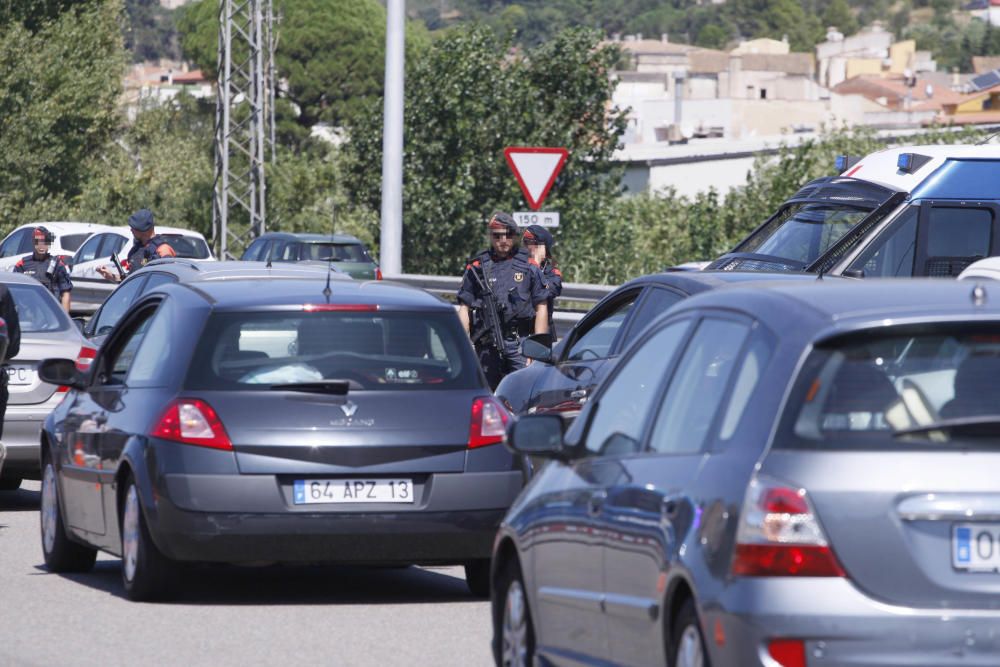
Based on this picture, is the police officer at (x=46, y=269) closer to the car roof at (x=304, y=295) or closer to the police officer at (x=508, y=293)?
the police officer at (x=508, y=293)

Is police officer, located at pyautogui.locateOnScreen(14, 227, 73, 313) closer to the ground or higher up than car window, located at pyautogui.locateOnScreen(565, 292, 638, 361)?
closer to the ground

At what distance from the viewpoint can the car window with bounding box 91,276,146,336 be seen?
15.0 meters

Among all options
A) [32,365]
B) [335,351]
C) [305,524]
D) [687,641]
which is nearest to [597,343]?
[335,351]

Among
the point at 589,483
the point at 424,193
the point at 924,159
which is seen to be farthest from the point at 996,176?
the point at 424,193

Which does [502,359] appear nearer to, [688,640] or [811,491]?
[688,640]

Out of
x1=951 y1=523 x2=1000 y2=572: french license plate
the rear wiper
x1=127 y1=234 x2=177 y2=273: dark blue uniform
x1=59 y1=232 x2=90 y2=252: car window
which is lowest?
x1=59 y1=232 x2=90 y2=252: car window

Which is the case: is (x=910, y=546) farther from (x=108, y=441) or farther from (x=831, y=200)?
(x=831, y=200)

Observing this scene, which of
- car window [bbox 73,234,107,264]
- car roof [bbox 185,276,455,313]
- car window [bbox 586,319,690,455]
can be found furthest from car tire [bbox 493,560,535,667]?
car window [bbox 73,234,107,264]

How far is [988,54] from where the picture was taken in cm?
19750

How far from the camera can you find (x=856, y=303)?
521 centimetres

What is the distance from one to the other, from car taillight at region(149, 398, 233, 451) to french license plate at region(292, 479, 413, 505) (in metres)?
0.36

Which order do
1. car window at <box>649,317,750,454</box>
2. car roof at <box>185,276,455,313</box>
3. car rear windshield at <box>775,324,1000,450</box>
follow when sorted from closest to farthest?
car rear windshield at <box>775,324,1000,450</box> < car window at <box>649,317,750,454</box> < car roof at <box>185,276,455,313</box>

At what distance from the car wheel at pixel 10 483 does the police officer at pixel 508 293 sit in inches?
130

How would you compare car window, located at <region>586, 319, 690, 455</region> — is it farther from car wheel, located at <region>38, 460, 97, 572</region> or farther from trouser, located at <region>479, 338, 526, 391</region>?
trouser, located at <region>479, 338, 526, 391</region>
